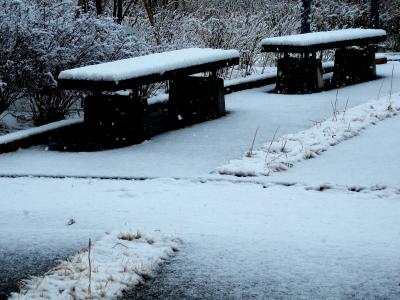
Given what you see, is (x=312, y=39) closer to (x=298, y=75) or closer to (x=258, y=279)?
(x=298, y=75)

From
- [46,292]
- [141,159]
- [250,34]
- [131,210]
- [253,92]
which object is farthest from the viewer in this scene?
[250,34]

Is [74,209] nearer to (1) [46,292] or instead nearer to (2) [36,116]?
(1) [46,292]

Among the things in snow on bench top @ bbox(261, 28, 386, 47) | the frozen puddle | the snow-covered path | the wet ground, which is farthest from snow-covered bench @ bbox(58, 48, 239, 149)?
the wet ground

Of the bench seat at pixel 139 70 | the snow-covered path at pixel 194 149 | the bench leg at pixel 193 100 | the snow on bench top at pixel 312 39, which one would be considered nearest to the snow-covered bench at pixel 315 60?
the snow on bench top at pixel 312 39

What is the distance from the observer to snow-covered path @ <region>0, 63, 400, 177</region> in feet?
18.6

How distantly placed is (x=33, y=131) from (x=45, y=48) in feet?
3.77

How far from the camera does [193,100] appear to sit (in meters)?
8.08

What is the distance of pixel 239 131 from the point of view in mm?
7297

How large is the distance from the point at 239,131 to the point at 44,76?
2275 mm

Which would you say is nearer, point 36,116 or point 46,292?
point 46,292

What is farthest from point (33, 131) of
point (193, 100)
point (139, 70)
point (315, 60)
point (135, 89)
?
point (315, 60)

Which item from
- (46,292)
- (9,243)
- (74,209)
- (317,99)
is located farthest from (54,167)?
(317,99)

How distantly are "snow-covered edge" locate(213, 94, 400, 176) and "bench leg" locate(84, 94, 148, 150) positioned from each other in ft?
4.51

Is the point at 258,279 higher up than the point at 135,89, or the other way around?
the point at 135,89
